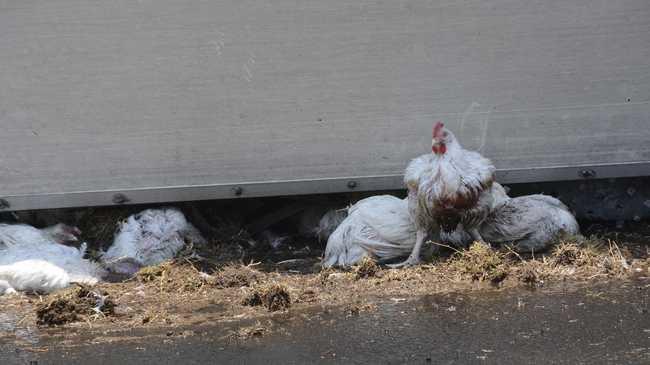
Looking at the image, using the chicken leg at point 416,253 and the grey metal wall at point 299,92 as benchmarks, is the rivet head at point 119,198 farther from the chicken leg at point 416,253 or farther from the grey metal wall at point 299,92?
the chicken leg at point 416,253

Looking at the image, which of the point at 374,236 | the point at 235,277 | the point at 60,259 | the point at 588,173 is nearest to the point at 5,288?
the point at 60,259

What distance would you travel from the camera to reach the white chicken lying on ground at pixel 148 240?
679cm

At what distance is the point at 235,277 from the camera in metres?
6.30

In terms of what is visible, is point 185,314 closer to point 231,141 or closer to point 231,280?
point 231,280

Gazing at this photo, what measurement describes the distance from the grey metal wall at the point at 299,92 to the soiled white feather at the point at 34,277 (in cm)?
79

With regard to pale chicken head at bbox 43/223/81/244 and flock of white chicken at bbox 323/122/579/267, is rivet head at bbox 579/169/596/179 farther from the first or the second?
pale chicken head at bbox 43/223/81/244

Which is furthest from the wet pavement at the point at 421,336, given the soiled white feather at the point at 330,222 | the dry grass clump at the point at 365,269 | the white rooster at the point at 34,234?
the soiled white feather at the point at 330,222

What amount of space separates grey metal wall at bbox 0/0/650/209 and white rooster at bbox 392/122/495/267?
2.20ft

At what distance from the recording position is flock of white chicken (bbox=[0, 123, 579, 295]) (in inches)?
243

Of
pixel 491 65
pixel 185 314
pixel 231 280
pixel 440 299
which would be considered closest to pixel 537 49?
pixel 491 65

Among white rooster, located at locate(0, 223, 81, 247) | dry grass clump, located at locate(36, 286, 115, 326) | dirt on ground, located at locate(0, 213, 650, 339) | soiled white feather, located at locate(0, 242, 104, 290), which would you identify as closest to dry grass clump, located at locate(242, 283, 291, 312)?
dirt on ground, located at locate(0, 213, 650, 339)

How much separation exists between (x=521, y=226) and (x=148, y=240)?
2.94 meters

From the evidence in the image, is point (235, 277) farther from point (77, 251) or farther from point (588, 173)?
point (588, 173)

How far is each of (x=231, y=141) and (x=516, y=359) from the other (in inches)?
129
